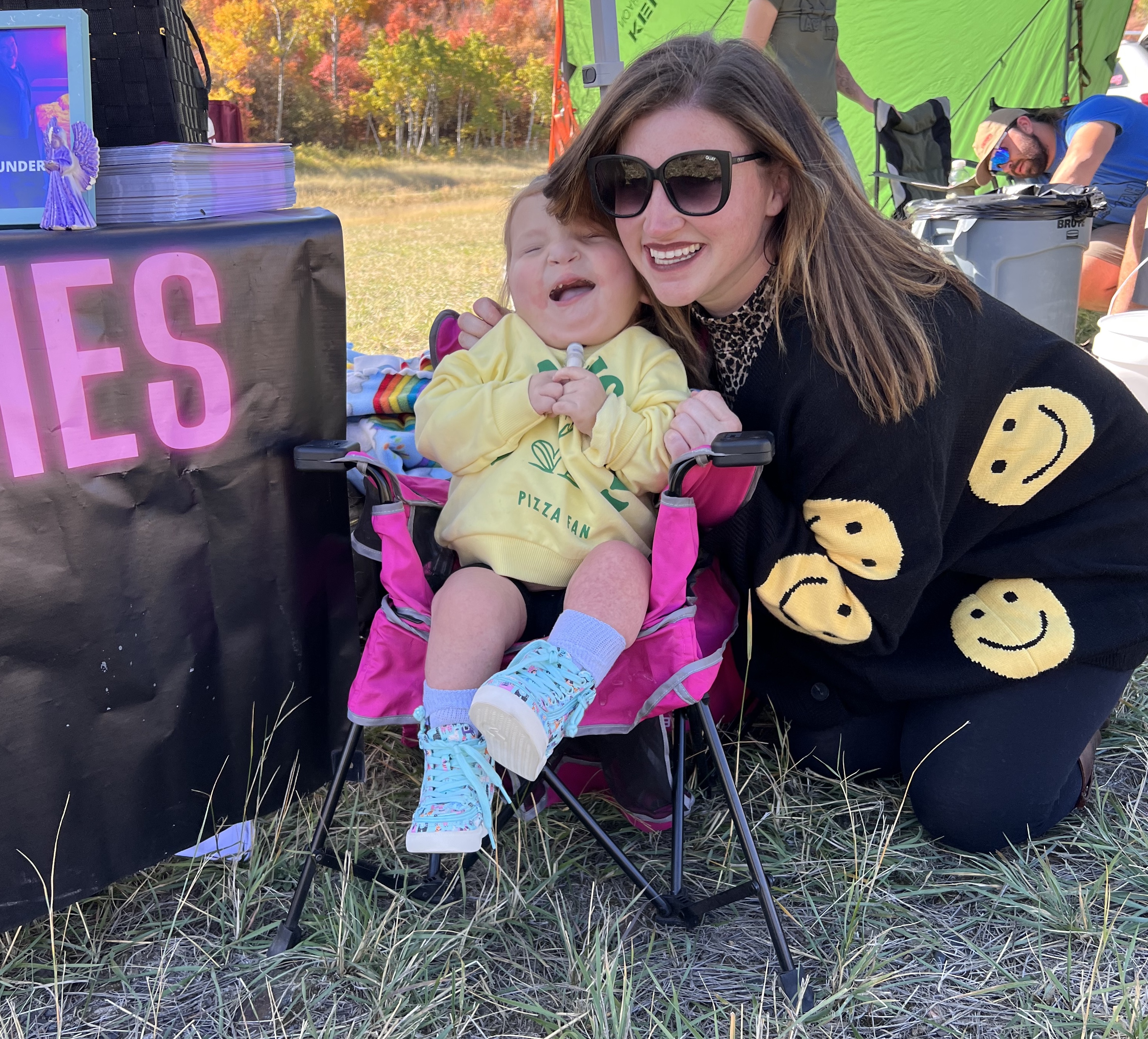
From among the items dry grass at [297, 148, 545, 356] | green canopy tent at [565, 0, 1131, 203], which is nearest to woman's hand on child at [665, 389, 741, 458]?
dry grass at [297, 148, 545, 356]

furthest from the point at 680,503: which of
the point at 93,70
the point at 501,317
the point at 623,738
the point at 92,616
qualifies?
the point at 93,70

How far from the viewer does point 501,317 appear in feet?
7.04

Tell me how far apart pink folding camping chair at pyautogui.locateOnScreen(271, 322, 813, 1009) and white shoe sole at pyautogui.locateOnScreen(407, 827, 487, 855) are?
0.25 meters

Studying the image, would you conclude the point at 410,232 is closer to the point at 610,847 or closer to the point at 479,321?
the point at 479,321

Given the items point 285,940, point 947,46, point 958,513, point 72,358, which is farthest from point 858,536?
point 947,46

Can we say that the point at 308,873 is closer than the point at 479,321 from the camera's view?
Yes

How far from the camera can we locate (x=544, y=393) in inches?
70.3

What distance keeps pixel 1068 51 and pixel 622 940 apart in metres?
8.51

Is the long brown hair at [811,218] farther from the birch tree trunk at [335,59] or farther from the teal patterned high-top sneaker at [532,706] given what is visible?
the birch tree trunk at [335,59]

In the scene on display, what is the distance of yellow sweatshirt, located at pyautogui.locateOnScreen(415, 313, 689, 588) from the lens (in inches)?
71.6

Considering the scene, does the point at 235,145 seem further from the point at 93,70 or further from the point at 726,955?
the point at 726,955

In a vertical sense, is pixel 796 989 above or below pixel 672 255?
below

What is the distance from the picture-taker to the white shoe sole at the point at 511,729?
147 centimetres

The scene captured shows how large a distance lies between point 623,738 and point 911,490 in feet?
2.37
